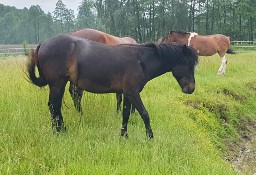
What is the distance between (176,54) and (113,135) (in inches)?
62.5

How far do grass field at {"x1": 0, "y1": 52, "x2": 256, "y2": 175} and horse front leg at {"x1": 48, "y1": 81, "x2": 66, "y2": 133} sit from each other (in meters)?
0.16

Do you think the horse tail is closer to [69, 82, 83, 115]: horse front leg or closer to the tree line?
[69, 82, 83, 115]: horse front leg

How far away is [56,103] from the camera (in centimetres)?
530

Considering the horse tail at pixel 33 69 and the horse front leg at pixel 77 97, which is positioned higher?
the horse tail at pixel 33 69

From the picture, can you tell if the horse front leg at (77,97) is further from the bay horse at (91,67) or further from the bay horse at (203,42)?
the bay horse at (203,42)

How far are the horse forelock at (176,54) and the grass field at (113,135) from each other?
1.22m

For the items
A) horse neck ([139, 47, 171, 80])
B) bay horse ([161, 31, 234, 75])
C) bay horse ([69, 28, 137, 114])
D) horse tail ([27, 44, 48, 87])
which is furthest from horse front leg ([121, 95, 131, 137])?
bay horse ([161, 31, 234, 75])

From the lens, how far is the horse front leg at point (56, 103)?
5211mm

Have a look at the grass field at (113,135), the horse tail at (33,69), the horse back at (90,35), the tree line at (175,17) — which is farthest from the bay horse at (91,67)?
the tree line at (175,17)

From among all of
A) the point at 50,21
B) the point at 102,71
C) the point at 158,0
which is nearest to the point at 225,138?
the point at 102,71

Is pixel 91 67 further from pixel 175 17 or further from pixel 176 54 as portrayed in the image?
pixel 175 17

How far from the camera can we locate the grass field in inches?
162

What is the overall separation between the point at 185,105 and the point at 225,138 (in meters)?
1.25

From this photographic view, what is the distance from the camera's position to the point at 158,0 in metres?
50.8
